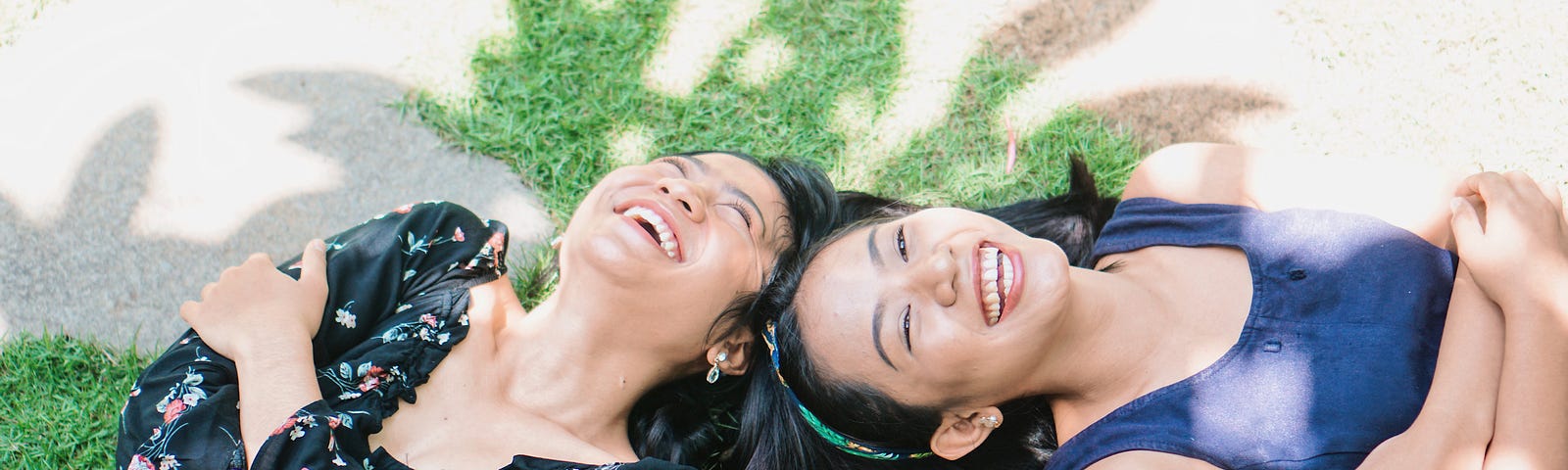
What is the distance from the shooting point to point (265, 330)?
2.86m

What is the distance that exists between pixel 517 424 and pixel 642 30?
1.59 metres

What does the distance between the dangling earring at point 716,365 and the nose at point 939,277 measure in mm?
725

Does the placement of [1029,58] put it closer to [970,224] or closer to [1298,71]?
[1298,71]

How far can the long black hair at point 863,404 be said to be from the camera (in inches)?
105

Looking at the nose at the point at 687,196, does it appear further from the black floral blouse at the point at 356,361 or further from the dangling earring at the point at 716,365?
the black floral blouse at the point at 356,361

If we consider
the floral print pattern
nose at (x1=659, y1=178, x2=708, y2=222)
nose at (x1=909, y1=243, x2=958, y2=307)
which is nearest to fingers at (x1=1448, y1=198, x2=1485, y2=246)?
nose at (x1=909, y1=243, x2=958, y2=307)

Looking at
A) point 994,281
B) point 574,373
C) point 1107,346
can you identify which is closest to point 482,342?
point 574,373

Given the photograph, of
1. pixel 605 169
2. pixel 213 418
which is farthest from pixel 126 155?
pixel 605 169

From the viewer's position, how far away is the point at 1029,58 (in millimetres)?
3771

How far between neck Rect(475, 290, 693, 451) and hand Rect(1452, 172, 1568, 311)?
2.08 m

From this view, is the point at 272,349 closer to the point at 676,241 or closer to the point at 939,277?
the point at 676,241

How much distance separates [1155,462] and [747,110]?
1.94 m

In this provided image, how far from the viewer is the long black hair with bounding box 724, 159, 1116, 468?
2.66 m

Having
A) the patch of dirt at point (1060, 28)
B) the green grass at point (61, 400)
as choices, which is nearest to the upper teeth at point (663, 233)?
the patch of dirt at point (1060, 28)
